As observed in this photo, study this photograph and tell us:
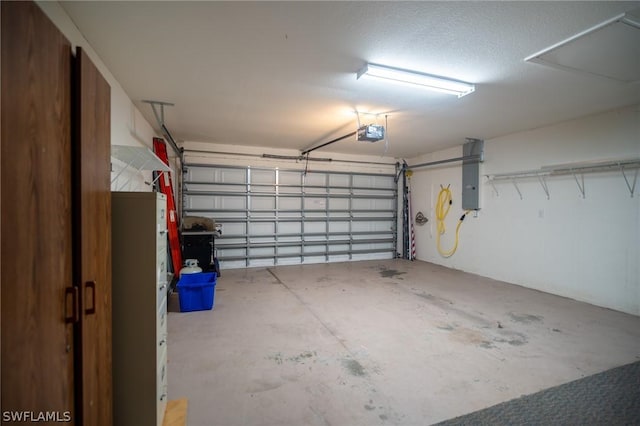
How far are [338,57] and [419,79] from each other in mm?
882

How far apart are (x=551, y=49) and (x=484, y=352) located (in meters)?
2.62

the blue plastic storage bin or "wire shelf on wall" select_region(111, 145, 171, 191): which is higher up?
"wire shelf on wall" select_region(111, 145, 171, 191)

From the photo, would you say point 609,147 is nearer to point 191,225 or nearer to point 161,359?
point 161,359

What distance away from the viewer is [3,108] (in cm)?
76

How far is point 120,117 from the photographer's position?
3.09m

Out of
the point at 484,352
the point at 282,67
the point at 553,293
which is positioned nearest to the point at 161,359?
the point at 282,67

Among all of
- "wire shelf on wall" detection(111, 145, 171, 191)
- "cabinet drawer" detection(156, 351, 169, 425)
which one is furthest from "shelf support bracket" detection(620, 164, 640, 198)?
"wire shelf on wall" detection(111, 145, 171, 191)

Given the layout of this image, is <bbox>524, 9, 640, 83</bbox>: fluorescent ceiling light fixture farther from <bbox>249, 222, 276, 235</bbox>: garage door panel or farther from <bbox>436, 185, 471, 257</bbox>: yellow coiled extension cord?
<bbox>249, 222, 276, 235</bbox>: garage door panel

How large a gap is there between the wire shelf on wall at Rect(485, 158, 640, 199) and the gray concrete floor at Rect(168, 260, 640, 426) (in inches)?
67.5

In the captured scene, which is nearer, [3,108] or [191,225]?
[3,108]

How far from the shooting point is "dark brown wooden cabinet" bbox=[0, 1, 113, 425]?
79cm

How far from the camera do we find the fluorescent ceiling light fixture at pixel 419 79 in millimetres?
2600

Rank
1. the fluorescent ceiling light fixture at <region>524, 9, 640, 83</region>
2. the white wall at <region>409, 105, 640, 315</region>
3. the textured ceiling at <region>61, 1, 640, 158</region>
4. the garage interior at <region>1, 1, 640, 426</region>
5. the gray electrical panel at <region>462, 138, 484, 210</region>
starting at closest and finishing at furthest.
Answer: the garage interior at <region>1, 1, 640, 426</region> → the textured ceiling at <region>61, 1, 640, 158</region> → the fluorescent ceiling light fixture at <region>524, 9, 640, 83</region> → the white wall at <region>409, 105, 640, 315</region> → the gray electrical panel at <region>462, 138, 484, 210</region>

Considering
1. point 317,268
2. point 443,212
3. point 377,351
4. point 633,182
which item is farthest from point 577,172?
point 317,268
